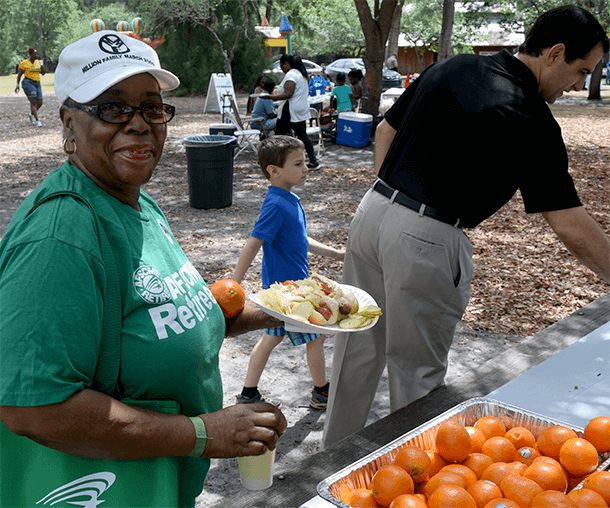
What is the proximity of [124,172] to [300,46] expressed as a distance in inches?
2276

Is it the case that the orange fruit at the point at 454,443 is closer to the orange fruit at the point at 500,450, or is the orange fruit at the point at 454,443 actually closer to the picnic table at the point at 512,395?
the orange fruit at the point at 500,450

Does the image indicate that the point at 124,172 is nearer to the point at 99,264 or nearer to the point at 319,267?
the point at 99,264

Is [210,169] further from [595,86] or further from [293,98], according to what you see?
[595,86]

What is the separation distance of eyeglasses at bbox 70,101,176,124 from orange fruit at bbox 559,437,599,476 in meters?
1.48

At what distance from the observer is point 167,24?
31.5 m

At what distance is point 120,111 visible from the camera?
1.51 metres

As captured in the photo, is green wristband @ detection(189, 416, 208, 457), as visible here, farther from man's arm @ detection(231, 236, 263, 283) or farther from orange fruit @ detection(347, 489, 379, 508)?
man's arm @ detection(231, 236, 263, 283)

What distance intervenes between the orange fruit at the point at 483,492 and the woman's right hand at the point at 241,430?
0.53 meters

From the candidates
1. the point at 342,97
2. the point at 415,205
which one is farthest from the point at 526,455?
the point at 342,97

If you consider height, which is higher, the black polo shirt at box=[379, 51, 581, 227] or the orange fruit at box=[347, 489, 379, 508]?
the black polo shirt at box=[379, 51, 581, 227]

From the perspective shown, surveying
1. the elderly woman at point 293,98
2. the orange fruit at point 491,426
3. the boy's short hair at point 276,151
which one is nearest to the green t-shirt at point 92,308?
the orange fruit at point 491,426

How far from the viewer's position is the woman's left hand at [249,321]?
214 centimetres

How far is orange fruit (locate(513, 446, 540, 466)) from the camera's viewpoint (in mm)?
1701

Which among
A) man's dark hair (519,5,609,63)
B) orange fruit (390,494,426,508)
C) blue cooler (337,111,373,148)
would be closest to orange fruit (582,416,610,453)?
orange fruit (390,494,426,508)
